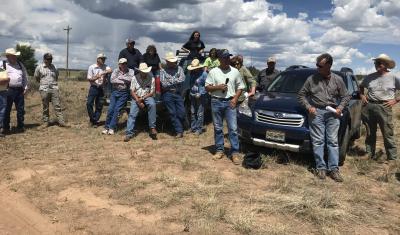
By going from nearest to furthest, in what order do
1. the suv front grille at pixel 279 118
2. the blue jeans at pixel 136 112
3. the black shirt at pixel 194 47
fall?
the suv front grille at pixel 279 118
the blue jeans at pixel 136 112
the black shirt at pixel 194 47

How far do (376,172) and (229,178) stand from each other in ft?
8.85

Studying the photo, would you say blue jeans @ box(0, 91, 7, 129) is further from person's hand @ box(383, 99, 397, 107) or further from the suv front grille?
person's hand @ box(383, 99, 397, 107)

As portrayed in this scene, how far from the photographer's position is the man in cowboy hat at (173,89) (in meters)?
9.35

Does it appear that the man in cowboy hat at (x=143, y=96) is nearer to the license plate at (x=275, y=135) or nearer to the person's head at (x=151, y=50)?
the person's head at (x=151, y=50)

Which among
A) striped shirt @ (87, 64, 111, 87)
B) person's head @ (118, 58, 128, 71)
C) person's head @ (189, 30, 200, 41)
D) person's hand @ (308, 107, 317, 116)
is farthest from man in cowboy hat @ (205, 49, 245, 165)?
striped shirt @ (87, 64, 111, 87)

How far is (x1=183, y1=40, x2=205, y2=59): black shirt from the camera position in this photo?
439 inches

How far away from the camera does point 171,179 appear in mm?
6371

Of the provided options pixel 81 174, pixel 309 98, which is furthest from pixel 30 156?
pixel 309 98

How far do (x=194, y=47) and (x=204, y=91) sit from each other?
1.93 metres

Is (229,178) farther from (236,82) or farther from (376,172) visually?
(376,172)

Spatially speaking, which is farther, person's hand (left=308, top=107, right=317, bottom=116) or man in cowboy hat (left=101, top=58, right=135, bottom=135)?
man in cowboy hat (left=101, top=58, right=135, bottom=135)

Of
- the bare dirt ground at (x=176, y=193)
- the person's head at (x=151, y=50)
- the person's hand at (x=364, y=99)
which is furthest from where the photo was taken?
the person's head at (x=151, y=50)

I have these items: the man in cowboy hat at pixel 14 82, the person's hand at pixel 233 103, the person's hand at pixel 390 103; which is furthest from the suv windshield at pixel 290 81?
the man in cowboy hat at pixel 14 82

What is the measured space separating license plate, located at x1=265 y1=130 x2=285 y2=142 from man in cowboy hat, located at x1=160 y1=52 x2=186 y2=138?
2710 mm
